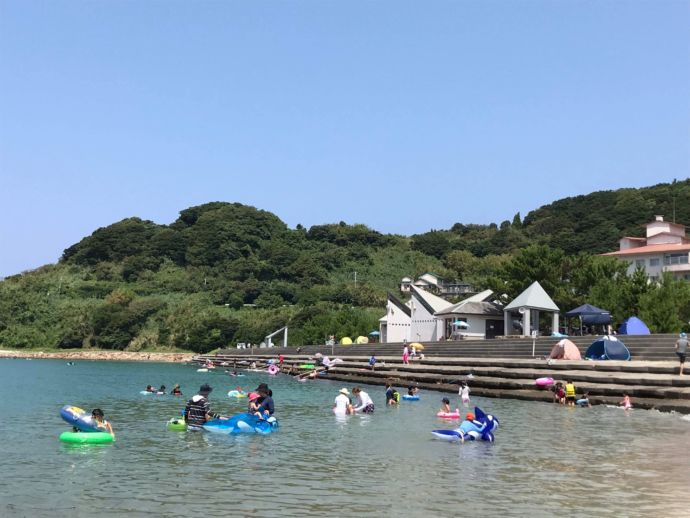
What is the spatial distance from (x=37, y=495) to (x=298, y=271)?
14368 centimetres

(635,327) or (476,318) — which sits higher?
(476,318)

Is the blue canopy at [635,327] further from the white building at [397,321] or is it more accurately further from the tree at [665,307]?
the white building at [397,321]

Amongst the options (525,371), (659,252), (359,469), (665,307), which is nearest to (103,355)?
(659,252)

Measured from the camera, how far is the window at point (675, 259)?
3355 inches

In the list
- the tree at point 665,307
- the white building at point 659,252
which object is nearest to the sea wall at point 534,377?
the tree at point 665,307

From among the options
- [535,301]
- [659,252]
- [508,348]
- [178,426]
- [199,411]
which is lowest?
[178,426]

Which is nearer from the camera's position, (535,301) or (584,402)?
(584,402)

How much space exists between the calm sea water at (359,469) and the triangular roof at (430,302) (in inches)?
1628

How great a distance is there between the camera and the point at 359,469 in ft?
57.6

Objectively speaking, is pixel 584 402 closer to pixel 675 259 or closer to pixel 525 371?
pixel 525 371

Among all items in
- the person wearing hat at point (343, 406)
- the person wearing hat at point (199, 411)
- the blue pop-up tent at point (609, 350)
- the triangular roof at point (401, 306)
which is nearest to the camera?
the person wearing hat at point (199, 411)

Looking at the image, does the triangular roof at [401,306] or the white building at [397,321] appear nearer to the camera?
the white building at [397,321]

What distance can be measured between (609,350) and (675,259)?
5397cm

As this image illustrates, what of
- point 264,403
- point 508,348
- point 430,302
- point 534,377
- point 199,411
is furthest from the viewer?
point 430,302
